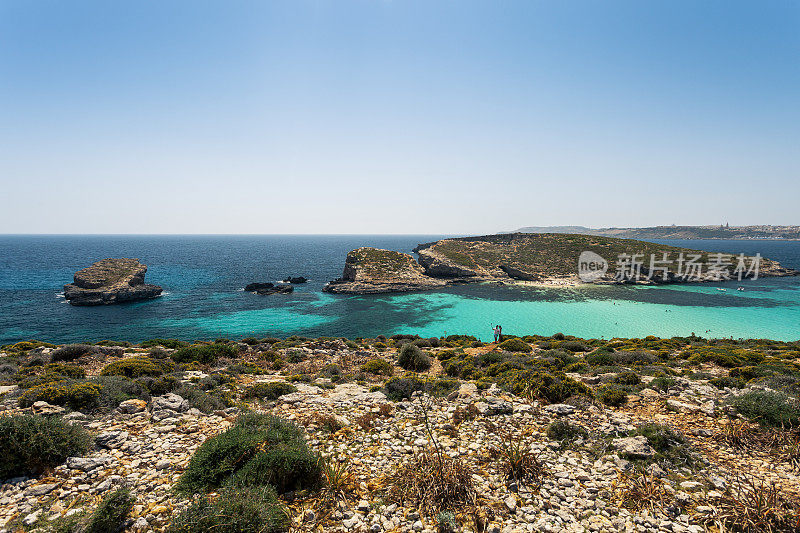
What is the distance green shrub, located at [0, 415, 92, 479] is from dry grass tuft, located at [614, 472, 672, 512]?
11106 mm

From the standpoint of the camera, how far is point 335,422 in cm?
852

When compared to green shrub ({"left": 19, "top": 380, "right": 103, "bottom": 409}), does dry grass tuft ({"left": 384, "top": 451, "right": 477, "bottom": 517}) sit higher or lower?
lower

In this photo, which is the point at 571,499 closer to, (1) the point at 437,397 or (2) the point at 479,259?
(1) the point at 437,397

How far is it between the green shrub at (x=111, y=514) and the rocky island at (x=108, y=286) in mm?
62738

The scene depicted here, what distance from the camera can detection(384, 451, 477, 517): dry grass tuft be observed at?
5.67 metres

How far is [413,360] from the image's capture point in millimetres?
18531

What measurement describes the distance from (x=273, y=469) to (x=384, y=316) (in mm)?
40568

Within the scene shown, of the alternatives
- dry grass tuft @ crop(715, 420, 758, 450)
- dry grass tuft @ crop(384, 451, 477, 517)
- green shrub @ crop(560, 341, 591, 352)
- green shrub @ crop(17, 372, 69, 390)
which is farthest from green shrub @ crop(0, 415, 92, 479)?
green shrub @ crop(560, 341, 591, 352)

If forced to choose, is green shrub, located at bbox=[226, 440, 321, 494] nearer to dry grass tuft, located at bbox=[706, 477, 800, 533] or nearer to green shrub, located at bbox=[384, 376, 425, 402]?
green shrub, located at bbox=[384, 376, 425, 402]

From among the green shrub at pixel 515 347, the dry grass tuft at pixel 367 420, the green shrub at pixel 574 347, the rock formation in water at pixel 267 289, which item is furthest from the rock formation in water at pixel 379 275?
the dry grass tuft at pixel 367 420

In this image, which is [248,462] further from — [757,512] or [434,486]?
[757,512]

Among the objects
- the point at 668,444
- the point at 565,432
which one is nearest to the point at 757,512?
the point at 668,444

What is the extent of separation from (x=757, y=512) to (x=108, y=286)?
241 ft

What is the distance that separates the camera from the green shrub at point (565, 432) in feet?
25.6
